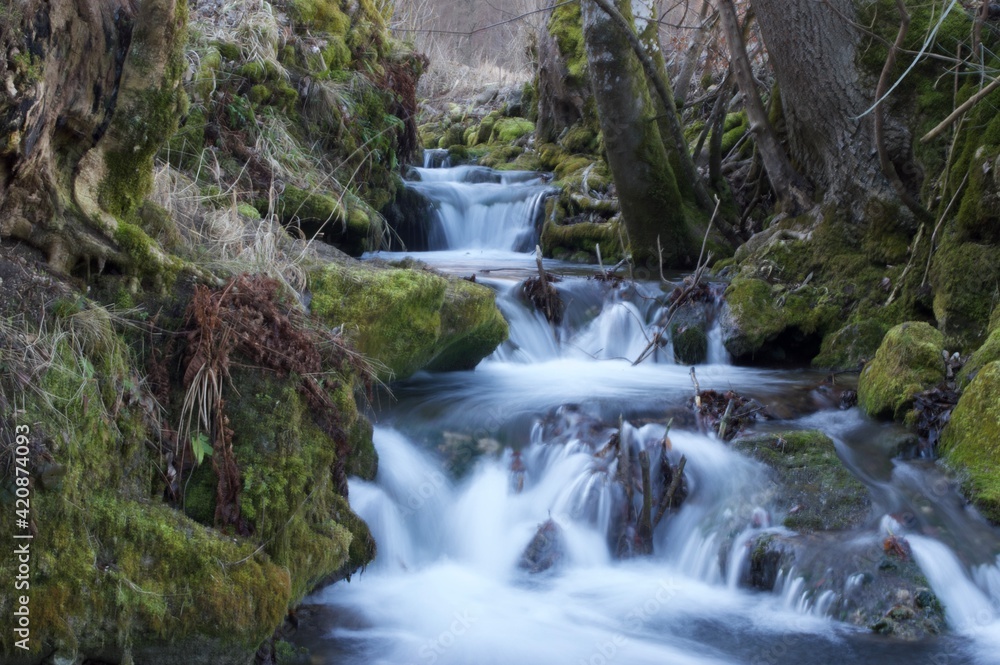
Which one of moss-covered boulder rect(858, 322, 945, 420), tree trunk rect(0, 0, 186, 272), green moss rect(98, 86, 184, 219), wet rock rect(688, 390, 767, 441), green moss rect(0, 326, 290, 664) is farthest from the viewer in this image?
moss-covered boulder rect(858, 322, 945, 420)

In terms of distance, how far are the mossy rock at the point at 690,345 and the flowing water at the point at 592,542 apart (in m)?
Result: 0.99

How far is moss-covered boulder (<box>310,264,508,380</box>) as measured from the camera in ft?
16.3

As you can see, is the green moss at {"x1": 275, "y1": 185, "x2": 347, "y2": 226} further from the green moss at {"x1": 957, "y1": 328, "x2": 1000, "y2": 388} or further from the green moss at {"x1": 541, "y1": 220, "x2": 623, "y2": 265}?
the green moss at {"x1": 957, "y1": 328, "x2": 1000, "y2": 388}

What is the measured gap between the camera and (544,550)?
4.68 meters


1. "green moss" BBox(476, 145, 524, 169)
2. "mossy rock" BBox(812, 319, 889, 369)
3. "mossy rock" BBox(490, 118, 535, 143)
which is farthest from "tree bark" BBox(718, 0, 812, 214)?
"mossy rock" BBox(490, 118, 535, 143)

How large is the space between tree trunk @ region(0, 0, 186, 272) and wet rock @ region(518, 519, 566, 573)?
2439mm

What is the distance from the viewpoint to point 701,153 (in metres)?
10.9

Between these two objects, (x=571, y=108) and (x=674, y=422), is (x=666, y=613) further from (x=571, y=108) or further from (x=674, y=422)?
(x=571, y=108)

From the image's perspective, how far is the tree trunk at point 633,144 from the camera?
8836 mm

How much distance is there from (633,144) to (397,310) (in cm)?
498

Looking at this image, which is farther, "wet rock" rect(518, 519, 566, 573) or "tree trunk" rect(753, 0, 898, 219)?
"tree trunk" rect(753, 0, 898, 219)

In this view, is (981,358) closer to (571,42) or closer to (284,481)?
(284,481)

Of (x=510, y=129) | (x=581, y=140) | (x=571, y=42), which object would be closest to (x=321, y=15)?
(x=581, y=140)

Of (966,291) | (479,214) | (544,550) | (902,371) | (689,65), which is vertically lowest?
(544,550)
